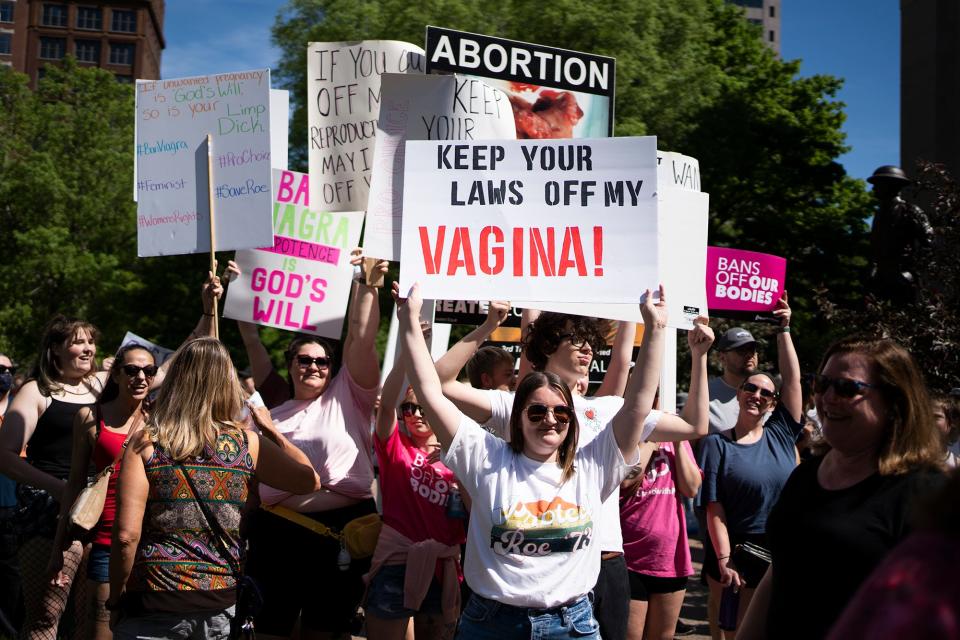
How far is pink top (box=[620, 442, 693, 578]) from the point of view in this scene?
500 centimetres

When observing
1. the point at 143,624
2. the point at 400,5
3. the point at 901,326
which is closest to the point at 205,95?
the point at 143,624

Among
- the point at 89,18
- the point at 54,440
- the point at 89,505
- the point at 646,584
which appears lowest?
the point at 646,584

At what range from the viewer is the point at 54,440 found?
16.8ft

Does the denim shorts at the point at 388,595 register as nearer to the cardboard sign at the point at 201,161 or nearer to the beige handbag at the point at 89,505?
the beige handbag at the point at 89,505

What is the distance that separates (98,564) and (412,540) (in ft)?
4.50

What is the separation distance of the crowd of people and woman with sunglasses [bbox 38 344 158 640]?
0.04ft

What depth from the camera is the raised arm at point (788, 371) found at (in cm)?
502

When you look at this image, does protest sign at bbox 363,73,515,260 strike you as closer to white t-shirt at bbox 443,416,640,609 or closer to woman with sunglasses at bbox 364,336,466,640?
woman with sunglasses at bbox 364,336,466,640

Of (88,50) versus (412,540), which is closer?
(412,540)

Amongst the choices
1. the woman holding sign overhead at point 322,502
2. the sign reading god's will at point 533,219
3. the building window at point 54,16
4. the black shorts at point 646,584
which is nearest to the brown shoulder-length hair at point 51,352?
the woman holding sign overhead at point 322,502

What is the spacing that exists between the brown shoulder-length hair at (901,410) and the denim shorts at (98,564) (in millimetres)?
3203

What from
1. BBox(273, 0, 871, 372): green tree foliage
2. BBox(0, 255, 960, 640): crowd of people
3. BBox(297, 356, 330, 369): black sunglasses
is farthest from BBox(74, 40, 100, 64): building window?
BBox(297, 356, 330, 369): black sunglasses

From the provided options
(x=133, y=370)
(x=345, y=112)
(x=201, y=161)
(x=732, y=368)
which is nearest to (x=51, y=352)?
(x=133, y=370)

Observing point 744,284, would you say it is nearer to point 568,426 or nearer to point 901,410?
point 568,426
